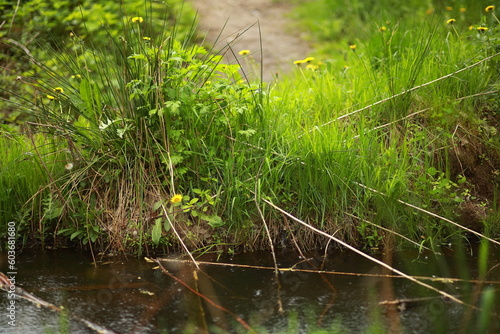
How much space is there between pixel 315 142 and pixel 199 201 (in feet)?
2.72

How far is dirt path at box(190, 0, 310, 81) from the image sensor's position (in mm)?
6895

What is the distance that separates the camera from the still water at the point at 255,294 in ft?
8.47

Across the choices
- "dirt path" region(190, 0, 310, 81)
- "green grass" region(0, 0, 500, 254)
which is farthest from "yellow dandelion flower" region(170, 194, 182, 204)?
"dirt path" region(190, 0, 310, 81)

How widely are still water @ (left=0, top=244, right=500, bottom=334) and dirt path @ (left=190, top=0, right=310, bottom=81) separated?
123 inches

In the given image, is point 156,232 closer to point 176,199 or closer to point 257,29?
point 176,199

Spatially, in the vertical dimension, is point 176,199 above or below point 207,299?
above

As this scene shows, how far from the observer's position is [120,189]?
11.5 ft

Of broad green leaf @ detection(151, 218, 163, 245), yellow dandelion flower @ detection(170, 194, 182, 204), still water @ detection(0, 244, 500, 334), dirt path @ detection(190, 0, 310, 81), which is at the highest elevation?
dirt path @ detection(190, 0, 310, 81)

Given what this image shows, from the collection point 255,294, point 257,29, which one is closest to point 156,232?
point 255,294

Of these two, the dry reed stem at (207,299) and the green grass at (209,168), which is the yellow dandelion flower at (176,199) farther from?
the dry reed stem at (207,299)

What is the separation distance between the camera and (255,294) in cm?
293

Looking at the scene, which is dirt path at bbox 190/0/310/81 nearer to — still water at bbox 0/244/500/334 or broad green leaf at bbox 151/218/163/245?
broad green leaf at bbox 151/218/163/245

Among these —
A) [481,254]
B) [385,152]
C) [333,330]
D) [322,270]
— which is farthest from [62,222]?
[481,254]

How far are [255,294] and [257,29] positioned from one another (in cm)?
627
